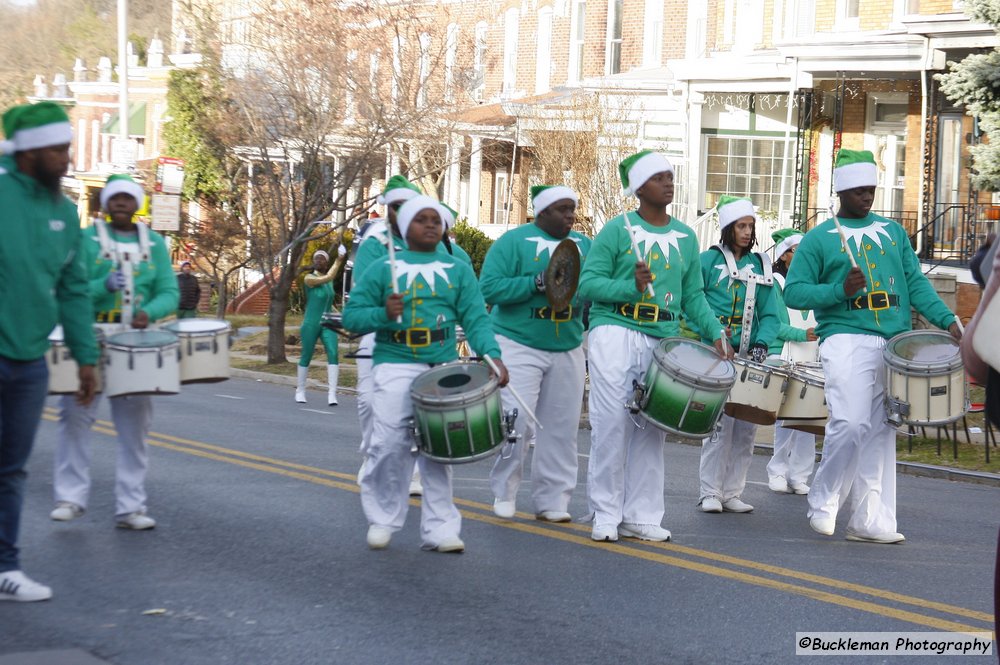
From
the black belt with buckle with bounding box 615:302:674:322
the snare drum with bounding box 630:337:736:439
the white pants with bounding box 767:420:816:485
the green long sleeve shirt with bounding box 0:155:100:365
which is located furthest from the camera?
the white pants with bounding box 767:420:816:485

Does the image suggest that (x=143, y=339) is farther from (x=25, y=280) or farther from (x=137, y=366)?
(x=25, y=280)

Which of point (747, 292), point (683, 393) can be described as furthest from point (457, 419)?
point (747, 292)

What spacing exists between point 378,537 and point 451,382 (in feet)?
3.39

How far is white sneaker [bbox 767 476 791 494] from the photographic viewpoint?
40.8 ft

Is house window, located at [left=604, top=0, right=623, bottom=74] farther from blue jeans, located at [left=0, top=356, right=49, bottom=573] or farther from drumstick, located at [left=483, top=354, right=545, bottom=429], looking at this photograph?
blue jeans, located at [left=0, top=356, right=49, bottom=573]

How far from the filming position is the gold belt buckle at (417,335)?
347 inches

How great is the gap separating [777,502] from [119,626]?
6.11 m

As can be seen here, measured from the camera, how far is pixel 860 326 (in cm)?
958

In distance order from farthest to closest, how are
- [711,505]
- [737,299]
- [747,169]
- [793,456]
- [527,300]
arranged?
[747,169] → [793,456] → [737,299] → [711,505] → [527,300]

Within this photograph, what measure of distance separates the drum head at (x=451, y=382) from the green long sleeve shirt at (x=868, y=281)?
2.31 m

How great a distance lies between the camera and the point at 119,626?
7.04 meters

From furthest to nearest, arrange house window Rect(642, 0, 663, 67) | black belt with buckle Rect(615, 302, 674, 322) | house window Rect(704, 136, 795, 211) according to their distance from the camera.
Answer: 1. house window Rect(642, 0, 663, 67)
2. house window Rect(704, 136, 795, 211)
3. black belt with buckle Rect(615, 302, 674, 322)

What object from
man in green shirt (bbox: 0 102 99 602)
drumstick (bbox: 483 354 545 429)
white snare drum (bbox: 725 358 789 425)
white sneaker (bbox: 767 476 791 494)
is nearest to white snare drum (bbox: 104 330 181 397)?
man in green shirt (bbox: 0 102 99 602)

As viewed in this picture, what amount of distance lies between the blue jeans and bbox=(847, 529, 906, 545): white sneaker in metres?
5.05
